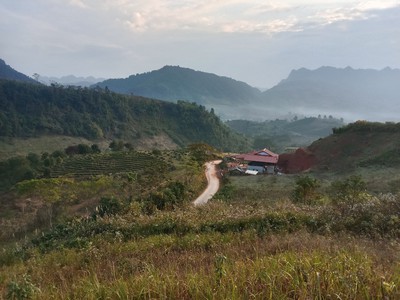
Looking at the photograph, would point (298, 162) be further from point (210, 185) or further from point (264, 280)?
point (264, 280)

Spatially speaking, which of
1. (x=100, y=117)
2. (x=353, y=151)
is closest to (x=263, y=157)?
(x=353, y=151)

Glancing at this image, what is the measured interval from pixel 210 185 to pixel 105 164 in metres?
26.5

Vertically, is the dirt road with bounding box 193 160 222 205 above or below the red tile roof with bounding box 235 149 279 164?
below

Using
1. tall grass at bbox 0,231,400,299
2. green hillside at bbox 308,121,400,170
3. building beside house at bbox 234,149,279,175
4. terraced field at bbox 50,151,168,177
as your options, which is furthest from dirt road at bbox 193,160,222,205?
tall grass at bbox 0,231,400,299

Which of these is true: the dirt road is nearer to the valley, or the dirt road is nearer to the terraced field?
the valley

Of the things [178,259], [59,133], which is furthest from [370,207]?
[59,133]

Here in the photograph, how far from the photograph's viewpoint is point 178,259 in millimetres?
5977

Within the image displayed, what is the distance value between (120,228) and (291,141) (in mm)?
167149

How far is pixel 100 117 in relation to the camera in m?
128

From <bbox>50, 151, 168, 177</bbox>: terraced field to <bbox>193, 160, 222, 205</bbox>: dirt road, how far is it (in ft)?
24.8

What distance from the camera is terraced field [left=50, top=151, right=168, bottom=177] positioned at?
2172 inches

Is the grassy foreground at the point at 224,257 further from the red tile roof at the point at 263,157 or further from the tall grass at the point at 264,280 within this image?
the red tile roof at the point at 263,157

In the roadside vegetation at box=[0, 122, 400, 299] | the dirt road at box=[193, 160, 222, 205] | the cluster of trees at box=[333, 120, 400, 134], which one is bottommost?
the dirt road at box=[193, 160, 222, 205]

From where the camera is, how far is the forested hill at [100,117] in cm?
11515
